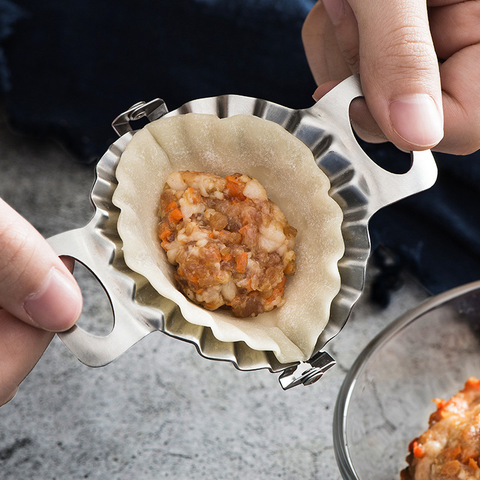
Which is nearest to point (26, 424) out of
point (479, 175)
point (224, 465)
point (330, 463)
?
point (224, 465)

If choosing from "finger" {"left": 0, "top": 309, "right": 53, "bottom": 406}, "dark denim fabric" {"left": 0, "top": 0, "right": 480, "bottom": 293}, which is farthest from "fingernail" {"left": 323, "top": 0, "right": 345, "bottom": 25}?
"finger" {"left": 0, "top": 309, "right": 53, "bottom": 406}

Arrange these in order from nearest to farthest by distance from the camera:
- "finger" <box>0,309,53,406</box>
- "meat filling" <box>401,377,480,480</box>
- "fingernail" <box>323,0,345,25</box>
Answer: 1. "finger" <box>0,309,53,406</box>
2. "meat filling" <box>401,377,480,480</box>
3. "fingernail" <box>323,0,345,25</box>

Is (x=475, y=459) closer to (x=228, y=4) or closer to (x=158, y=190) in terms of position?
(x=158, y=190)

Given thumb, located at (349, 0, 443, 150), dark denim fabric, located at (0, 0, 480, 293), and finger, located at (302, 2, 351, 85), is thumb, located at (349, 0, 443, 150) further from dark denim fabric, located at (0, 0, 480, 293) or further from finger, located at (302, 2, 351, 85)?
dark denim fabric, located at (0, 0, 480, 293)

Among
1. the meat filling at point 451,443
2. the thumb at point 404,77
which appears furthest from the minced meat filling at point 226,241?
the meat filling at point 451,443

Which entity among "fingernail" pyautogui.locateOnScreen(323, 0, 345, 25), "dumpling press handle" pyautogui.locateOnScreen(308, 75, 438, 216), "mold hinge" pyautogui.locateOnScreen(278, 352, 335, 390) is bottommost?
"mold hinge" pyautogui.locateOnScreen(278, 352, 335, 390)

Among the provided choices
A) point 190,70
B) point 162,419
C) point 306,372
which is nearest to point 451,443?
point 306,372

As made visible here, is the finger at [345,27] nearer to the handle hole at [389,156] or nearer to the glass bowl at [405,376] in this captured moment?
the handle hole at [389,156]
